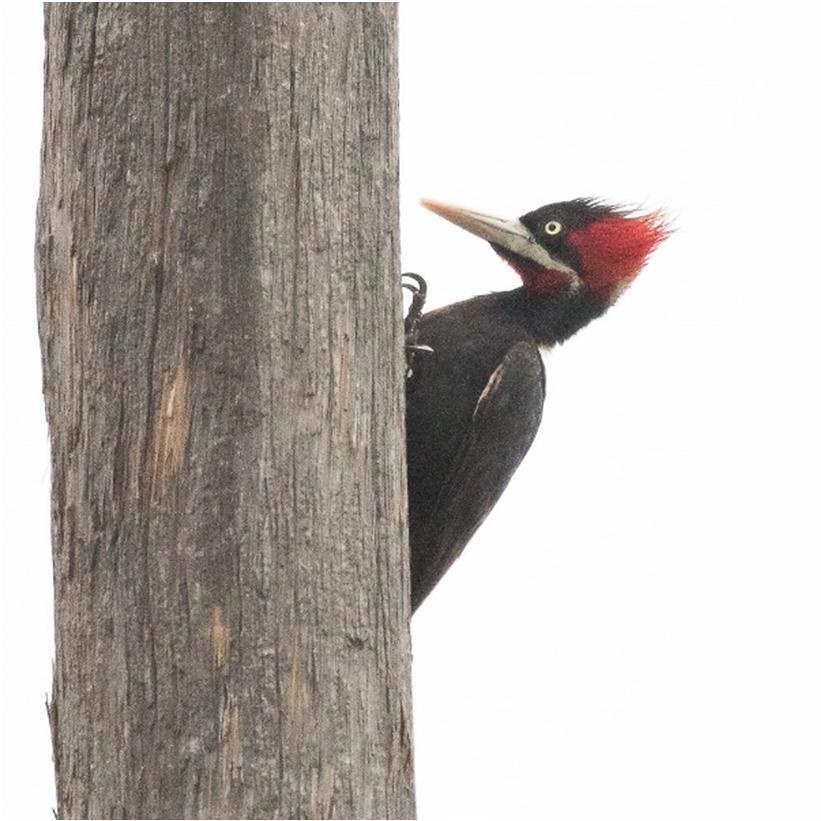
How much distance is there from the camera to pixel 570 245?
16.3ft

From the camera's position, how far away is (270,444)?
9.40 ft

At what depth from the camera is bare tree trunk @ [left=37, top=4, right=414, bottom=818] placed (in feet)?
9.27

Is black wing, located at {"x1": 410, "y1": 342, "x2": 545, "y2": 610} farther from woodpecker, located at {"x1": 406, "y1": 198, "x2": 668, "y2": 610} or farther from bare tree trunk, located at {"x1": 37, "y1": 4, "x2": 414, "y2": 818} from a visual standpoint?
bare tree trunk, located at {"x1": 37, "y1": 4, "x2": 414, "y2": 818}

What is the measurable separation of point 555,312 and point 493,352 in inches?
14.8

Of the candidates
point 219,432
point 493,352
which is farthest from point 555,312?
point 219,432

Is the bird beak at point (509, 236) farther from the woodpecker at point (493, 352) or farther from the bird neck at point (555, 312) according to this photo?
the bird neck at point (555, 312)

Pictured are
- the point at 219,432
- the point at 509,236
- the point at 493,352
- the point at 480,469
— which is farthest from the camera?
the point at 509,236

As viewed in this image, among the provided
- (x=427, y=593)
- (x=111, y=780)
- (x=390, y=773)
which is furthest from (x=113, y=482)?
(x=427, y=593)

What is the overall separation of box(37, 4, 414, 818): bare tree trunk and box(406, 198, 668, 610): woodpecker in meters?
1.46

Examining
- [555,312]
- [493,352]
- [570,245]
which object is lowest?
[493,352]

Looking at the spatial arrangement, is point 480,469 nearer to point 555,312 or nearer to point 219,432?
point 555,312

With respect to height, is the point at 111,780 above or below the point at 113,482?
below

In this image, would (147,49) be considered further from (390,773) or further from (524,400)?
(524,400)

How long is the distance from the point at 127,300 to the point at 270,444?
→ 42 centimetres
